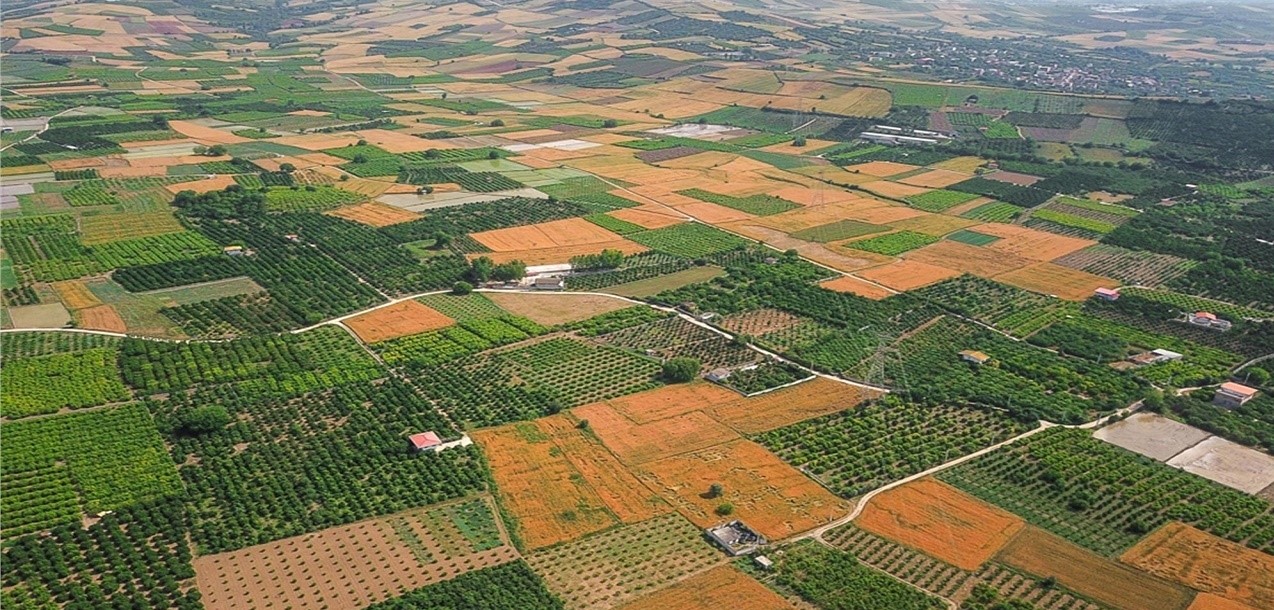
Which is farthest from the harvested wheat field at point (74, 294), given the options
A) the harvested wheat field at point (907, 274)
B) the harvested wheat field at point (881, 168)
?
the harvested wheat field at point (881, 168)

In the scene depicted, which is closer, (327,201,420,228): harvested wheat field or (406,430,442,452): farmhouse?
(406,430,442,452): farmhouse

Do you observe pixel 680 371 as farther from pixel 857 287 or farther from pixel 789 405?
pixel 857 287

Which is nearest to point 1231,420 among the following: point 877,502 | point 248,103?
point 877,502

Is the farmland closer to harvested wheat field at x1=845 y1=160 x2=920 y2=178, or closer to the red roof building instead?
the red roof building

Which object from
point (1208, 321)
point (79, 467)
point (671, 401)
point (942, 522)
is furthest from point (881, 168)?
point (79, 467)

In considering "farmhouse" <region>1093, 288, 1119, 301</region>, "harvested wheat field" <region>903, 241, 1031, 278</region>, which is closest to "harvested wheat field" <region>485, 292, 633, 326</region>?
"harvested wheat field" <region>903, 241, 1031, 278</region>

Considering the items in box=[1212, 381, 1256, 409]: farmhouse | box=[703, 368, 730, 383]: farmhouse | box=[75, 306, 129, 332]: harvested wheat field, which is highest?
box=[1212, 381, 1256, 409]: farmhouse
